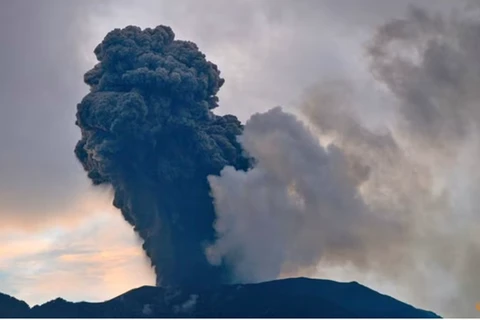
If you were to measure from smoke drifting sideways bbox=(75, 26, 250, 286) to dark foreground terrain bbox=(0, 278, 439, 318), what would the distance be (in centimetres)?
255

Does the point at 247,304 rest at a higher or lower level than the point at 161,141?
lower

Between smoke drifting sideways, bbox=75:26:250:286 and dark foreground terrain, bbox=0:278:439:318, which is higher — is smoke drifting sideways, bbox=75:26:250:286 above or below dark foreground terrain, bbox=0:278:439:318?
above

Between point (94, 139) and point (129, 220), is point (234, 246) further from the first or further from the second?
point (94, 139)

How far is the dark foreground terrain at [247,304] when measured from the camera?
153 feet

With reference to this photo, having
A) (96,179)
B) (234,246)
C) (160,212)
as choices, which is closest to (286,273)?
(234,246)

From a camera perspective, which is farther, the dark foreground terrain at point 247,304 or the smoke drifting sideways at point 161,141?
the smoke drifting sideways at point 161,141

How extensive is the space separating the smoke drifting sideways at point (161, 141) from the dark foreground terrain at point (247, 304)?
2.55 meters

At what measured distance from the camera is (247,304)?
47188 millimetres

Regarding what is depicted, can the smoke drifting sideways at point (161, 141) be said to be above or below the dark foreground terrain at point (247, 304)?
above

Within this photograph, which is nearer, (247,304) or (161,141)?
(247,304)

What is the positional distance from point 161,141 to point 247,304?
9.60 m

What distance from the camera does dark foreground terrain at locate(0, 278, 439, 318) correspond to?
4650cm

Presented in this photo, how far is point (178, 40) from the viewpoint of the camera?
50562mm

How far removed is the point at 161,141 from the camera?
165ft
